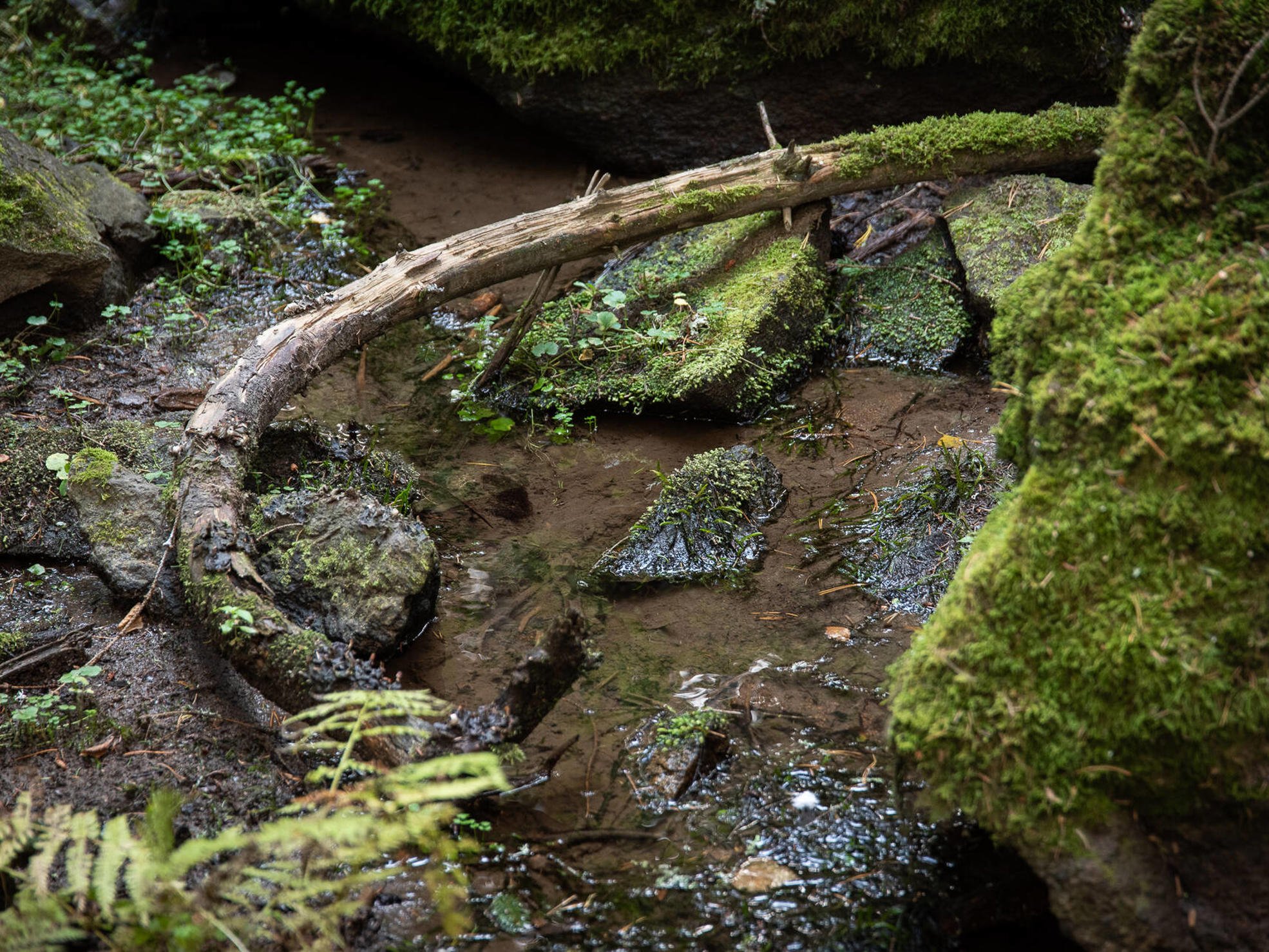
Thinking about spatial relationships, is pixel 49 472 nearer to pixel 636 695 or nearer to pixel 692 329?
pixel 636 695

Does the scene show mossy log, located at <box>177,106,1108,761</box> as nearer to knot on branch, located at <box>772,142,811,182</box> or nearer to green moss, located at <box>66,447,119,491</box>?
knot on branch, located at <box>772,142,811,182</box>

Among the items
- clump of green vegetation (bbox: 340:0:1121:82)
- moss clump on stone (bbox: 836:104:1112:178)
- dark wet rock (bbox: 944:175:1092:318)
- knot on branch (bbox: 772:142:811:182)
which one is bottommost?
dark wet rock (bbox: 944:175:1092:318)

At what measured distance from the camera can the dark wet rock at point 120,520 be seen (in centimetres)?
377

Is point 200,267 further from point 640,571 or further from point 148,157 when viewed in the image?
point 640,571

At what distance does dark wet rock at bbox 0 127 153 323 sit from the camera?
5.00m

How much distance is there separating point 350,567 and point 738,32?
4786 mm

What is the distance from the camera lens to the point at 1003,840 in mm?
2256

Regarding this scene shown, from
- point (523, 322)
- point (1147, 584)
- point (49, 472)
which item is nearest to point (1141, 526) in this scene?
point (1147, 584)

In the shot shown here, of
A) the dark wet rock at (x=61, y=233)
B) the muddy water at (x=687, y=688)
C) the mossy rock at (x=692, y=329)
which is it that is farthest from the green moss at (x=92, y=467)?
the mossy rock at (x=692, y=329)

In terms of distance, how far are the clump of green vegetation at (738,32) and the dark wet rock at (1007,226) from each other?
3.46 ft

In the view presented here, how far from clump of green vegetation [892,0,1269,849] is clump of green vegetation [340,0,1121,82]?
406cm

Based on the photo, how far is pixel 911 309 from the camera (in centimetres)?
565

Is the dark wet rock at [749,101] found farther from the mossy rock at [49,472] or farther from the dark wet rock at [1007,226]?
the mossy rock at [49,472]

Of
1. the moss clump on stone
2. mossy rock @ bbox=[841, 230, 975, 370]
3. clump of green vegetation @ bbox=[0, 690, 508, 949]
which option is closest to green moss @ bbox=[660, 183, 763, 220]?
the moss clump on stone
